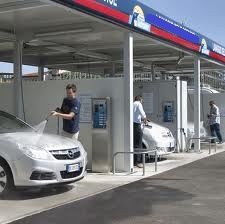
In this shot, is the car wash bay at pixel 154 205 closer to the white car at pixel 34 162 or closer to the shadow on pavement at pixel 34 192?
the white car at pixel 34 162

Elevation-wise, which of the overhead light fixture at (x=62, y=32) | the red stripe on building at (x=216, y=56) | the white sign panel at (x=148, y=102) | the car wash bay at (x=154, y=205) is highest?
the overhead light fixture at (x=62, y=32)

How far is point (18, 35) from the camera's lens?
1295cm

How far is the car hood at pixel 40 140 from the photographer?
8.70m

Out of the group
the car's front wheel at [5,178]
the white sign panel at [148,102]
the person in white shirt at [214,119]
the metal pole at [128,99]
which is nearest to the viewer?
the car's front wheel at [5,178]

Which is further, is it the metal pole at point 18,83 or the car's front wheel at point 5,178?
the metal pole at point 18,83

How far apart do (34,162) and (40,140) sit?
0.65m

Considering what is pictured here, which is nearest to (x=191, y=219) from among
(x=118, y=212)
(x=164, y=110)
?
(x=118, y=212)

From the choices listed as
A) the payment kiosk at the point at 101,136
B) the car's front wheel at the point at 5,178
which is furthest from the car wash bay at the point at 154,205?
the payment kiosk at the point at 101,136

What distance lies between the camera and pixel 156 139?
1377cm

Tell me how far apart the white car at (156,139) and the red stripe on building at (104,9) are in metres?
3.71


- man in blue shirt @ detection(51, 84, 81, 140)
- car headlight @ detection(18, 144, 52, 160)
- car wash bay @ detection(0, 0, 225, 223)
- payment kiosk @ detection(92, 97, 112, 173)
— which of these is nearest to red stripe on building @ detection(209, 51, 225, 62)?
car wash bay @ detection(0, 0, 225, 223)

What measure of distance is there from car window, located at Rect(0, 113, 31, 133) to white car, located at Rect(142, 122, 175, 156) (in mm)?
4460

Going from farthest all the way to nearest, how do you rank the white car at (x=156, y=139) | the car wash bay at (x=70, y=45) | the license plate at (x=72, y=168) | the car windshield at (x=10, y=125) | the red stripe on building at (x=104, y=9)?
the white car at (x=156, y=139)
the car wash bay at (x=70, y=45)
the car windshield at (x=10, y=125)
the red stripe on building at (x=104, y=9)
the license plate at (x=72, y=168)

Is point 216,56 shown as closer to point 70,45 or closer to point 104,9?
point 70,45
